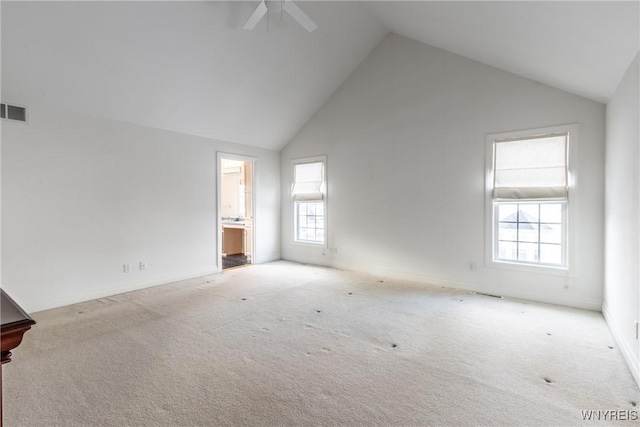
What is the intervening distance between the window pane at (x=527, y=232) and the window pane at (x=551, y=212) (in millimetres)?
147

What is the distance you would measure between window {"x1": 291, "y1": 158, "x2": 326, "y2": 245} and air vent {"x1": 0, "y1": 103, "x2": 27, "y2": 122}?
423 centimetres

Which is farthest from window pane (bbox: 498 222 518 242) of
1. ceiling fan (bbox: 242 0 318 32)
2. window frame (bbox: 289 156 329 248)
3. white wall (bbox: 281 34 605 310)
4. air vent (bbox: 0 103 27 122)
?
air vent (bbox: 0 103 27 122)

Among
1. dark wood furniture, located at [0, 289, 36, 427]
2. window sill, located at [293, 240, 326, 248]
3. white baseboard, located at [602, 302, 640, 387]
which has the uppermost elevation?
dark wood furniture, located at [0, 289, 36, 427]

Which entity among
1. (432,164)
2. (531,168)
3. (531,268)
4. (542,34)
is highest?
(542,34)

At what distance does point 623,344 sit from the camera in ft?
9.16

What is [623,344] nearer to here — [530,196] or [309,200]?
[530,196]

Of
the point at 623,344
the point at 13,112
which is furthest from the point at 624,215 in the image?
the point at 13,112

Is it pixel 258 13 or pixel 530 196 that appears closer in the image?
pixel 258 13

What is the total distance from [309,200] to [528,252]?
384cm

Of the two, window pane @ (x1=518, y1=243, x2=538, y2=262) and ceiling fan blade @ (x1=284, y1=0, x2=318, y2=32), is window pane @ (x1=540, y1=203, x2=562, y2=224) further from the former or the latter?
ceiling fan blade @ (x1=284, y1=0, x2=318, y2=32)

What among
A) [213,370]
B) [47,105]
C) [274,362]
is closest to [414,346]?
[274,362]

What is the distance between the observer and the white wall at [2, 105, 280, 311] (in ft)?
12.1

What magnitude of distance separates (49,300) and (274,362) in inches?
125

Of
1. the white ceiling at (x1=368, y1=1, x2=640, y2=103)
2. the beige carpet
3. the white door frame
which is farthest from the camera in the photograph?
the white door frame
